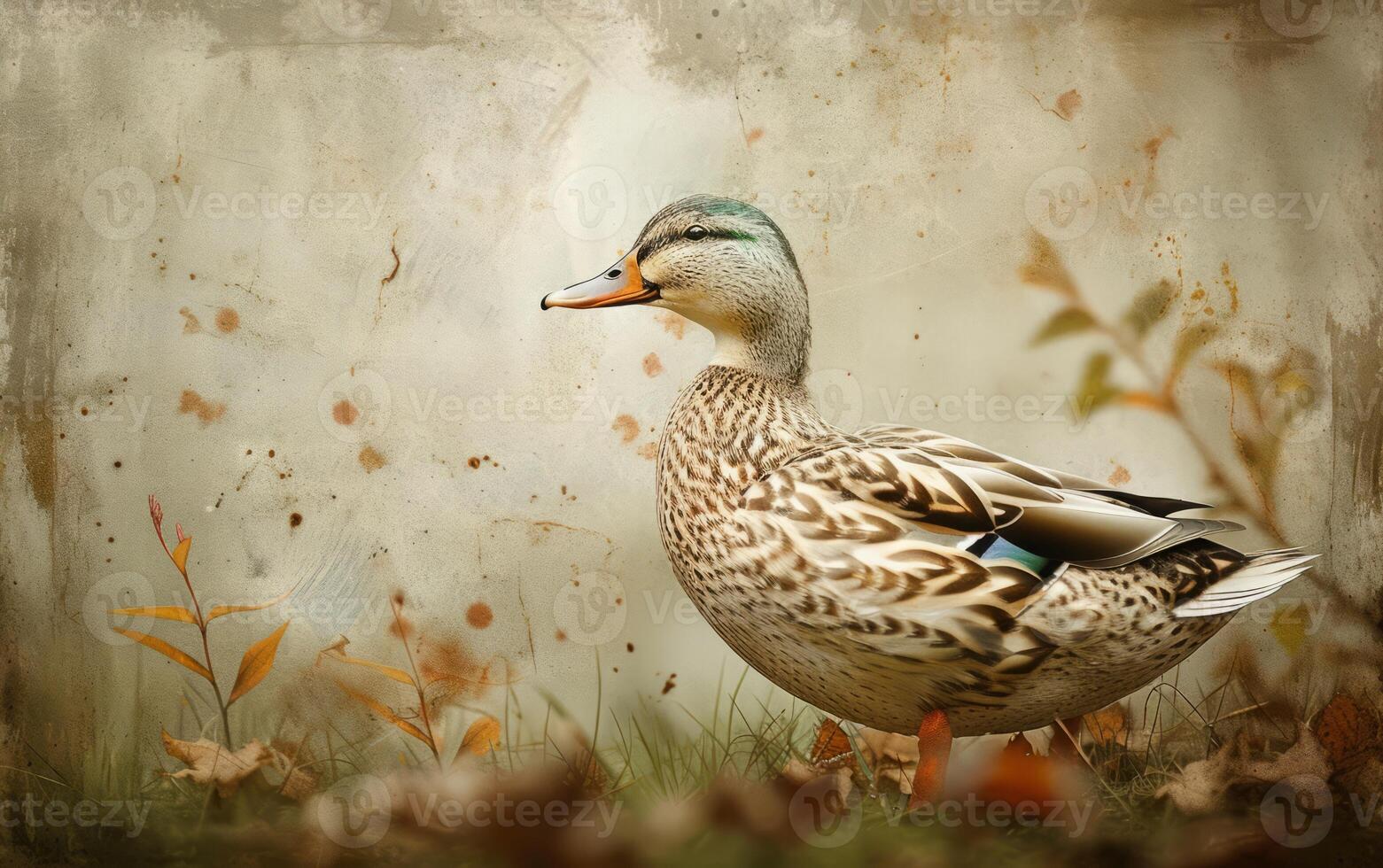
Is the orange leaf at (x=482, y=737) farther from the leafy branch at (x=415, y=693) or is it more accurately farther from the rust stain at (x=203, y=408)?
the rust stain at (x=203, y=408)

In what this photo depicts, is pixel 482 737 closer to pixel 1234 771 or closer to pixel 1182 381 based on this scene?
pixel 1234 771

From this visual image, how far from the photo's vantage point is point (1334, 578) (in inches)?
87.6

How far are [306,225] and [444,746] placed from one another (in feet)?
3.76

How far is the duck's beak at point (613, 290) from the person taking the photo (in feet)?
6.53

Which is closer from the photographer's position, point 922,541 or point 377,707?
point 922,541

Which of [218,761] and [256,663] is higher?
[256,663]

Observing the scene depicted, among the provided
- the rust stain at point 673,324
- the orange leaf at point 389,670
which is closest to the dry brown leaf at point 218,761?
the orange leaf at point 389,670

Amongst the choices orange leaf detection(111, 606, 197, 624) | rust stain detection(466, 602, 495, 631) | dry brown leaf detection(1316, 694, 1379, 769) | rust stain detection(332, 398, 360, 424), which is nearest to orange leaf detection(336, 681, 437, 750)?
rust stain detection(466, 602, 495, 631)

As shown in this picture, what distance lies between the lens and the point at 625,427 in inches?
87.5

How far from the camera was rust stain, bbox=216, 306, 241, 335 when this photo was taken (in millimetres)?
2273

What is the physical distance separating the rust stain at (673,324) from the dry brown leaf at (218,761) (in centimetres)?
119

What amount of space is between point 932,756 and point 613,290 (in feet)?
3.35

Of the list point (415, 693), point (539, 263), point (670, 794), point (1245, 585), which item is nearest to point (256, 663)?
point (415, 693)

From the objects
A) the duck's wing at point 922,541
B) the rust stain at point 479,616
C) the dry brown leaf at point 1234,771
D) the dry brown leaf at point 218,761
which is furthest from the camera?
the rust stain at point 479,616
